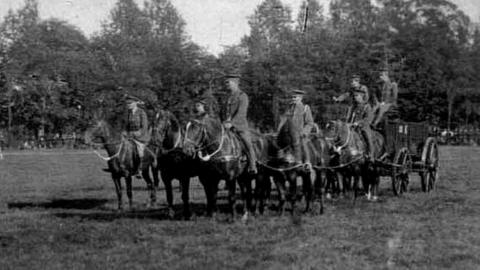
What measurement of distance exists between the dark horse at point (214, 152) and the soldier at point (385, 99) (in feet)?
20.2

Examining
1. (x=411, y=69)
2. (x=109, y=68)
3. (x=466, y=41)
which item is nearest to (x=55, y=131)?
(x=109, y=68)

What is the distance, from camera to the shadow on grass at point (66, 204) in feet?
56.9

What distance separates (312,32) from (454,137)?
2144 centimetres

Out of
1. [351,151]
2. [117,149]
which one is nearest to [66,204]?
[117,149]

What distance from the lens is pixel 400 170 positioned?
65.3 feet

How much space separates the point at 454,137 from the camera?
77750 mm

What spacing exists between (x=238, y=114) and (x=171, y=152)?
171 centimetres

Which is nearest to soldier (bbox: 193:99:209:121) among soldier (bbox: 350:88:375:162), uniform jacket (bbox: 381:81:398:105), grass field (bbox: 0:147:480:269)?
grass field (bbox: 0:147:480:269)

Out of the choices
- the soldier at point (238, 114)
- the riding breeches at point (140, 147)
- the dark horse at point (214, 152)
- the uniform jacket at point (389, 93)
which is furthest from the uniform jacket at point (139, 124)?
the uniform jacket at point (389, 93)

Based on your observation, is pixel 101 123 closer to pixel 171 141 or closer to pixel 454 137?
pixel 171 141

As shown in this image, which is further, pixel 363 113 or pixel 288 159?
pixel 363 113

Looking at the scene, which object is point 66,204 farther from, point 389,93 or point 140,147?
point 389,93

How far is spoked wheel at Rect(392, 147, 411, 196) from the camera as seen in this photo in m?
19.5

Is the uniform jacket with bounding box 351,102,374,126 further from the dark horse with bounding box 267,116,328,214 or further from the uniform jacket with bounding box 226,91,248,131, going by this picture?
the uniform jacket with bounding box 226,91,248,131
